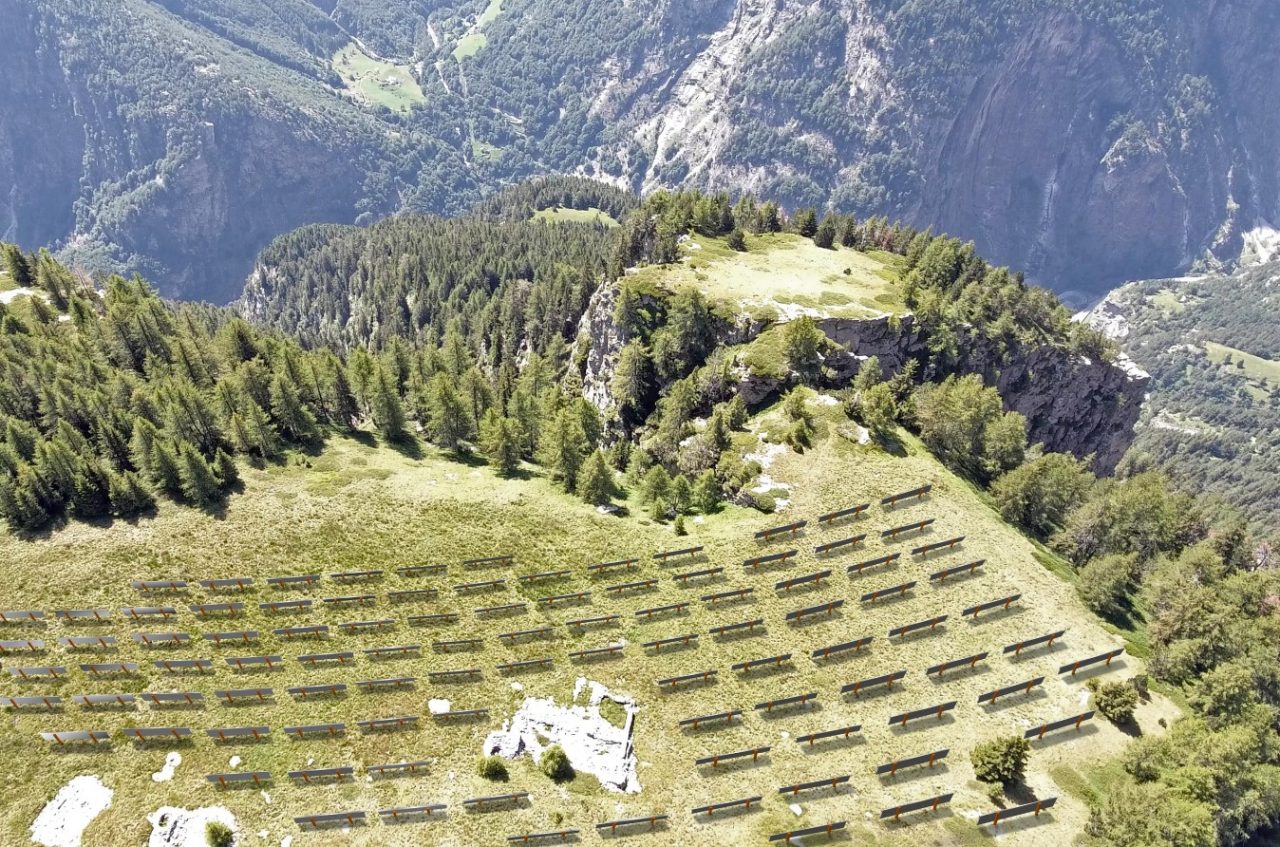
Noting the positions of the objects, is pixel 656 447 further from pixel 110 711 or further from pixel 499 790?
pixel 110 711

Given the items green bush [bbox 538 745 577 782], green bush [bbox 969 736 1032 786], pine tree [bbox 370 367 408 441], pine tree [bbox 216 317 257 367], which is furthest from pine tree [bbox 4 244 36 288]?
green bush [bbox 969 736 1032 786]

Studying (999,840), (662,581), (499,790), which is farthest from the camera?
(662,581)

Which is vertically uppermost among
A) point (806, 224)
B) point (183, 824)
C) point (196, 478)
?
point (806, 224)

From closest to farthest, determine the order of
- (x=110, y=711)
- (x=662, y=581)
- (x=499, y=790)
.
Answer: (x=499, y=790), (x=110, y=711), (x=662, y=581)

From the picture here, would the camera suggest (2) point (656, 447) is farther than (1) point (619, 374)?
No

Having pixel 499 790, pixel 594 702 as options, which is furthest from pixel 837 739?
pixel 499 790

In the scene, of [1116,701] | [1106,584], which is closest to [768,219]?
[1106,584]

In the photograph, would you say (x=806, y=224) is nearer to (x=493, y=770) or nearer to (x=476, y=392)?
(x=476, y=392)

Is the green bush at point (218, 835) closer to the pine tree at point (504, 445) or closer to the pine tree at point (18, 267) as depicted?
the pine tree at point (504, 445)
